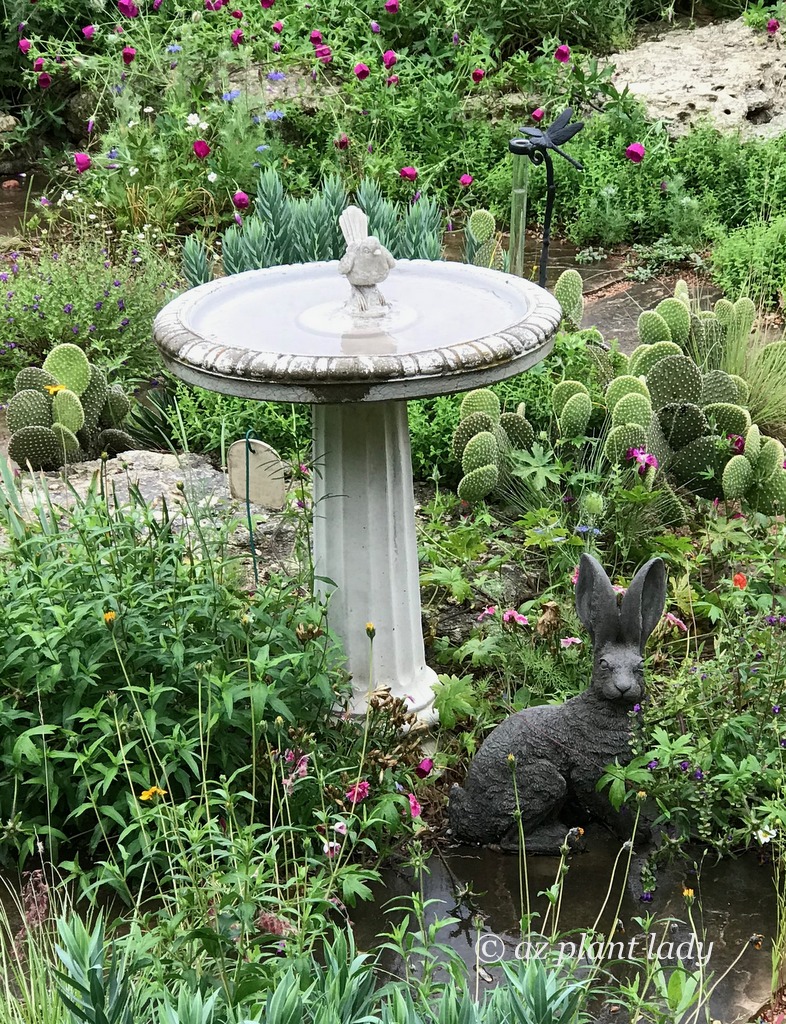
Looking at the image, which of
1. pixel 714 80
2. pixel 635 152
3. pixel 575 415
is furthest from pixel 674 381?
pixel 714 80

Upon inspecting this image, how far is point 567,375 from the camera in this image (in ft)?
16.7

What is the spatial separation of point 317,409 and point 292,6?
6735 mm

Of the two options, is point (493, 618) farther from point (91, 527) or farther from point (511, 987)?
point (511, 987)

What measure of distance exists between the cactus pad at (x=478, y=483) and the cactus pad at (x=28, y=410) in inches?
65.2

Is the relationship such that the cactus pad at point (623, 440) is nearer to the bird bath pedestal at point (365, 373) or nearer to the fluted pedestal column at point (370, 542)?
the bird bath pedestal at point (365, 373)

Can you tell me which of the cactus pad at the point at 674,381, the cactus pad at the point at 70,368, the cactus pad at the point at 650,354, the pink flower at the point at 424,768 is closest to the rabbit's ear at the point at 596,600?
the pink flower at the point at 424,768

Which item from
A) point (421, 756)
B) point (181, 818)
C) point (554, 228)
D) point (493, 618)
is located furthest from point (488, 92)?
point (181, 818)

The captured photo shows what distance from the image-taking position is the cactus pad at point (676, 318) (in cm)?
525

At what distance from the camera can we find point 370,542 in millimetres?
3365

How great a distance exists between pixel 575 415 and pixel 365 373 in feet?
6.13

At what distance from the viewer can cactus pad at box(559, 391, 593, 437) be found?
4562 mm

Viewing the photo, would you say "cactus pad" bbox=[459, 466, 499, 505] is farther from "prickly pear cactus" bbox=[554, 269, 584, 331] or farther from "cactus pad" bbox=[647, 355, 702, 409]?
A: "prickly pear cactus" bbox=[554, 269, 584, 331]

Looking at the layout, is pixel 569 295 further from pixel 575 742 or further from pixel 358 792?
pixel 358 792

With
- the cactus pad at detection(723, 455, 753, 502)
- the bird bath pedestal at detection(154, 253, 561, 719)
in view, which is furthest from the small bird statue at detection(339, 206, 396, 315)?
the cactus pad at detection(723, 455, 753, 502)
